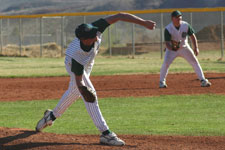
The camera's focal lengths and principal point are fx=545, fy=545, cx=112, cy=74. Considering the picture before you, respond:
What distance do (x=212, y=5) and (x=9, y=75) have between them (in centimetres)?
5209

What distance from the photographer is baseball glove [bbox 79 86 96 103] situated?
22.7ft

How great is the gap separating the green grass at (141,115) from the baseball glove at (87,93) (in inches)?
80.9

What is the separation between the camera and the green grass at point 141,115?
9305 millimetres

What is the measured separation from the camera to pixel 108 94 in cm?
1438

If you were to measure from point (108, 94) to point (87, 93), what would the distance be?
7.43m

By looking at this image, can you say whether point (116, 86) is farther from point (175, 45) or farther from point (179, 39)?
point (179, 39)

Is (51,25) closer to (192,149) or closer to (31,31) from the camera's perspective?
(31,31)

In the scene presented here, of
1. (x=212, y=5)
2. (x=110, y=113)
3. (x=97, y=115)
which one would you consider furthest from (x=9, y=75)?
(x=212, y=5)

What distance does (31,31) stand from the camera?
46.4 metres

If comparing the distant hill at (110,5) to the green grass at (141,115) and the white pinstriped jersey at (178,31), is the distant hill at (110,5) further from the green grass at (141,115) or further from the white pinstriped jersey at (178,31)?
the green grass at (141,115)

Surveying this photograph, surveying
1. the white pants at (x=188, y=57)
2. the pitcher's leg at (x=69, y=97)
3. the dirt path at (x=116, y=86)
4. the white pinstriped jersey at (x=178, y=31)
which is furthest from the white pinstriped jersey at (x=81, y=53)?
the white pants at (x=188, y=57)

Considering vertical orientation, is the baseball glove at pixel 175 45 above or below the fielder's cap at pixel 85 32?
below

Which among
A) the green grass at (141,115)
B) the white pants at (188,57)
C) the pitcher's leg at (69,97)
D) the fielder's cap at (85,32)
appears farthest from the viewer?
the white pants at (188,57)

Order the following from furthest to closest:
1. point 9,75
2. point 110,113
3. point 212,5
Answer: point 212,5 < point 9,75 < point 110,113
